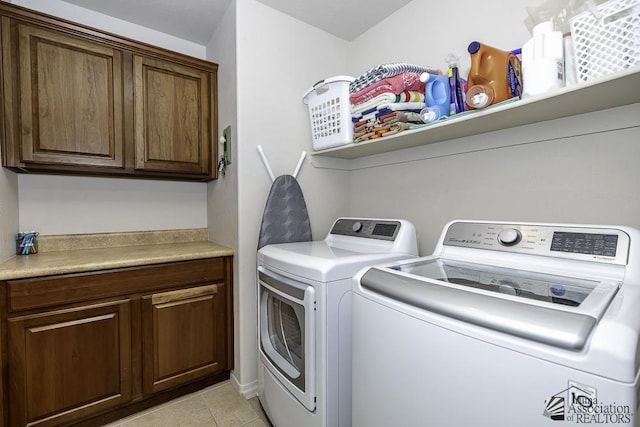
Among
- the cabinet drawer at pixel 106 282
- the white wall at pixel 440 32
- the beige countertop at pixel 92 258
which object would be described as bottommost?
the cabinet drawer at pixel 106 282

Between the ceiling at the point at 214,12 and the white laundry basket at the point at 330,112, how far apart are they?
1.85 feet

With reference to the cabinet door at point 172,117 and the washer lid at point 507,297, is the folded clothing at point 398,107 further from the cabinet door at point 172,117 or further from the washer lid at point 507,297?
the cabinet door at point 172,117

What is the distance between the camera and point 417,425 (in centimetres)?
79

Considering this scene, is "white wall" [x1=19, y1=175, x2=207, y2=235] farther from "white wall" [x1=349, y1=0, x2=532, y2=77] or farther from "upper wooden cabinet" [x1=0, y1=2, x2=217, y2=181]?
"white wall" [x1=349, y1=0, x2=532, y2=77]

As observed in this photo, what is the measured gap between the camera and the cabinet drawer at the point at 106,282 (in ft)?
4.48

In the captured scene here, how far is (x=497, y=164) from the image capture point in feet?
4.76

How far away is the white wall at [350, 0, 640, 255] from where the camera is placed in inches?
44.2

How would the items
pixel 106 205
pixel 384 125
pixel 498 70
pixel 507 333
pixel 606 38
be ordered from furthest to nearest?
1. pixel 106 205
2. pixel 384 125
3. pixel 498 70
4. pixel 606 38
5. pixel 507 333

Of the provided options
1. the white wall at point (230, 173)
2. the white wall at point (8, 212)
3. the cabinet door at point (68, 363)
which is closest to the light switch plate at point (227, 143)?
the white wall at point (230, 173)

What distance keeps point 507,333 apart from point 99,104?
90.5 inches

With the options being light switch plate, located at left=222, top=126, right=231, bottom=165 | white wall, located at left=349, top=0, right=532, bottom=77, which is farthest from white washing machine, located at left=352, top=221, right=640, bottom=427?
light switch plate, located at left=222, top=126, right=231, bottom=165

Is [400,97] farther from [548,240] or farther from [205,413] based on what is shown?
[205,413]

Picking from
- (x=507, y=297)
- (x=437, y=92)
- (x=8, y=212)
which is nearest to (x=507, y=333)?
(x=507, y=297)

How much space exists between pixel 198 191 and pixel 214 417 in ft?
5.30
